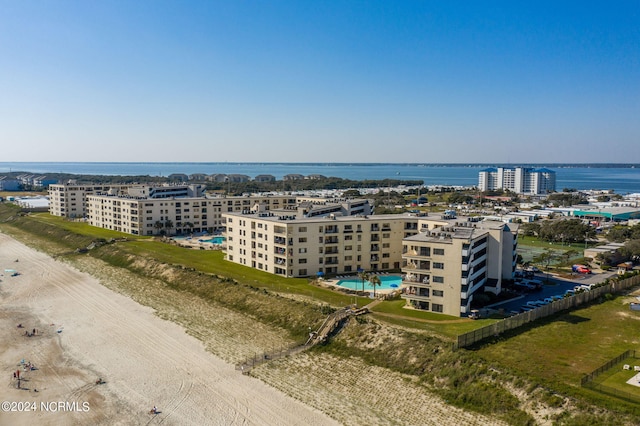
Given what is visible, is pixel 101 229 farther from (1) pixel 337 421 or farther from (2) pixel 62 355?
(1) pixel 337 421

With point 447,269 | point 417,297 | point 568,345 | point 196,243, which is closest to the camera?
point 568,345

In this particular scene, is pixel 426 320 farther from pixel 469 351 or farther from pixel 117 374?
pixel 117 374

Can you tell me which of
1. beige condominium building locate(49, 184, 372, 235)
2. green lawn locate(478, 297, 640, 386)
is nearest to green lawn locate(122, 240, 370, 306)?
beige condominium building locate(49, 184, 372, 235)

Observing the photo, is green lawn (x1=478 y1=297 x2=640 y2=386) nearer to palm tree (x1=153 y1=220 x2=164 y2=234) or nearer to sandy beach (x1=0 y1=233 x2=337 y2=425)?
sandy beach (x1=0 y1=233 x2=337 y2=425)

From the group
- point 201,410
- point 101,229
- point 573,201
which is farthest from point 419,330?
point 573,201

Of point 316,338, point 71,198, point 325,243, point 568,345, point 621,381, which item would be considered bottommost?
point 316,338

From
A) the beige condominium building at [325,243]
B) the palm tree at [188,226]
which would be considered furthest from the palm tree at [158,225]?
Answer: the beige condominium building at [325,243]

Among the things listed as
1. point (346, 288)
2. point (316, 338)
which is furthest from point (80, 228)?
→ point (316, 338)
